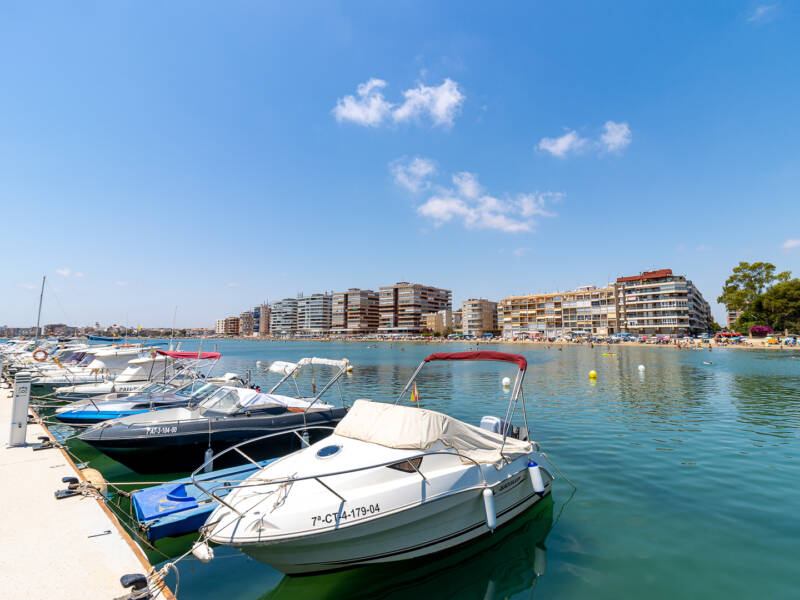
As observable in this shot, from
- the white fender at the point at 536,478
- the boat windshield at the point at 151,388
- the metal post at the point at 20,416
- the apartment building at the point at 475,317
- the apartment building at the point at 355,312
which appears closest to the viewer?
the white fender at the point at 536,478

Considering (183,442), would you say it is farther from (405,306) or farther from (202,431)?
(405,306)

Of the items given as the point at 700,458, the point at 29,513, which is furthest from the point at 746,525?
the point at 29,513

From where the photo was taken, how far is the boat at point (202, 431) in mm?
11102

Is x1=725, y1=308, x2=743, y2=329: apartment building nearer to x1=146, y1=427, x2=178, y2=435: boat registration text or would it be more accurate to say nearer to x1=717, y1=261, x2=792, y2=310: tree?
x1=717, y1=261, x2=792, y2=310: tree

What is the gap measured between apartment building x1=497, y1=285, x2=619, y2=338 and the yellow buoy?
13587cm

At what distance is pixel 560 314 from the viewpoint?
449 feet

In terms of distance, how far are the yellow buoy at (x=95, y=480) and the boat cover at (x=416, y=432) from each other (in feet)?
18.6

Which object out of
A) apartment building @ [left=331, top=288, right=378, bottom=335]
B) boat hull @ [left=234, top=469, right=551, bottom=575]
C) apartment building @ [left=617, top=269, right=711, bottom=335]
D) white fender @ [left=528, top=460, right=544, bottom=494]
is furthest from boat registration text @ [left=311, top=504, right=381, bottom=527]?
apartment building @ [left=331, top=288, right=378, bottom=335]

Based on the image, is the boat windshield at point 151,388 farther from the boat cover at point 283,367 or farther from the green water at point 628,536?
the boat cover at point 283,367

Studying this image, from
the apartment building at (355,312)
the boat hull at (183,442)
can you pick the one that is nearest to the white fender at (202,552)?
the boat hull at (183,442)

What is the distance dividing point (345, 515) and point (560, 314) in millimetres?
143863

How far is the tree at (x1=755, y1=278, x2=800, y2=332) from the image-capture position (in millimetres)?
88250

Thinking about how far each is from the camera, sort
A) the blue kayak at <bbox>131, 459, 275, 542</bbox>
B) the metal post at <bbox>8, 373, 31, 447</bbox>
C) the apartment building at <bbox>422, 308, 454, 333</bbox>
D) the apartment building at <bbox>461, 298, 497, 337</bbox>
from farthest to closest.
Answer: the apartment building at <bbox>422, 308, 454, 333</bbox>, the apartment building at <bbox>461, 298, 497, 337</bbox>, the metal post at <bbox>8, 373, 31, 447</bbox>, the blue kayak at <bbox>131, 459, 275, 542</bbox>

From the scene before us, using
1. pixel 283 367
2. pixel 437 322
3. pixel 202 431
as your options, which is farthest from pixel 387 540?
pixel 437 322
